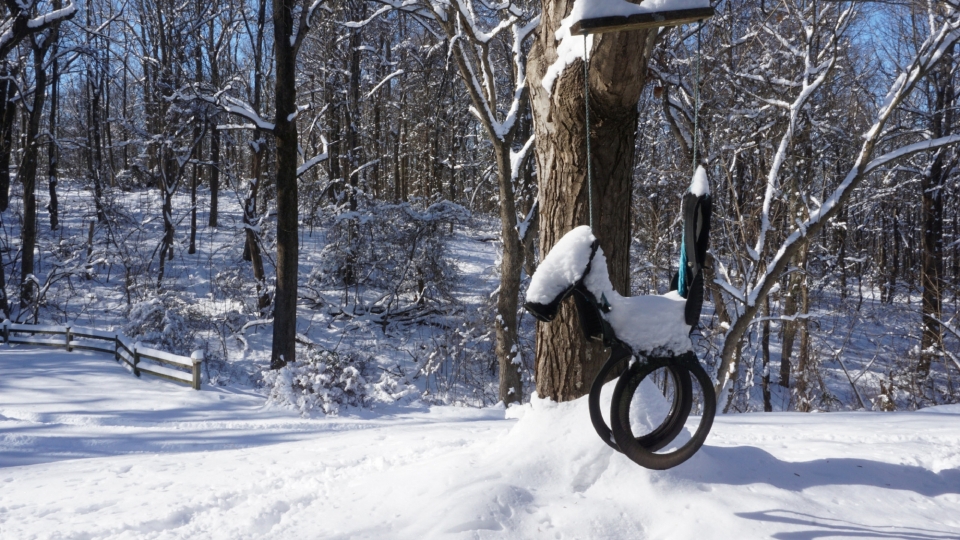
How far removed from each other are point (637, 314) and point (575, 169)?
1416 millimetres

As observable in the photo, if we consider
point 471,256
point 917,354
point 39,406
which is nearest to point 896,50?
point 917,354

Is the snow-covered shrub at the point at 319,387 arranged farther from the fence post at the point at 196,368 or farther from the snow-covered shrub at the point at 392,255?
the snow-covered shrub at the point at 392,255

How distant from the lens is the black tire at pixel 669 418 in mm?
2768

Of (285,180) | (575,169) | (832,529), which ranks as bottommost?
(832,529)

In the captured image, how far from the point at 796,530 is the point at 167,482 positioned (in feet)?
13.8

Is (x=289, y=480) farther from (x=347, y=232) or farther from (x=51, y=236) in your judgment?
(x=51, y=236)

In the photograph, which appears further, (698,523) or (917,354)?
(917,354)

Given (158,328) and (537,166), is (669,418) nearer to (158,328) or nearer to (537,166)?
(537,166)

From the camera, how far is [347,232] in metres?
18.8

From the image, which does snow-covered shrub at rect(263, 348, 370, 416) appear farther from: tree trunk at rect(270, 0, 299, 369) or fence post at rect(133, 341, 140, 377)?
fence post at rect(133, 341, 140, 377)

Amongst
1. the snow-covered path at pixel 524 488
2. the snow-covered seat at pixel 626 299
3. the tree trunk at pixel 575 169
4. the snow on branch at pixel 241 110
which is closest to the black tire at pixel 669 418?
the snow-covered seat at pixel 626 299

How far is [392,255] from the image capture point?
18531mm

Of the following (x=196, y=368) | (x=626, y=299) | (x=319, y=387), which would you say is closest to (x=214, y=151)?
(x=196, y=368)

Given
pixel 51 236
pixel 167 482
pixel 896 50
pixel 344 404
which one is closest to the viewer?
pixel 167 482
